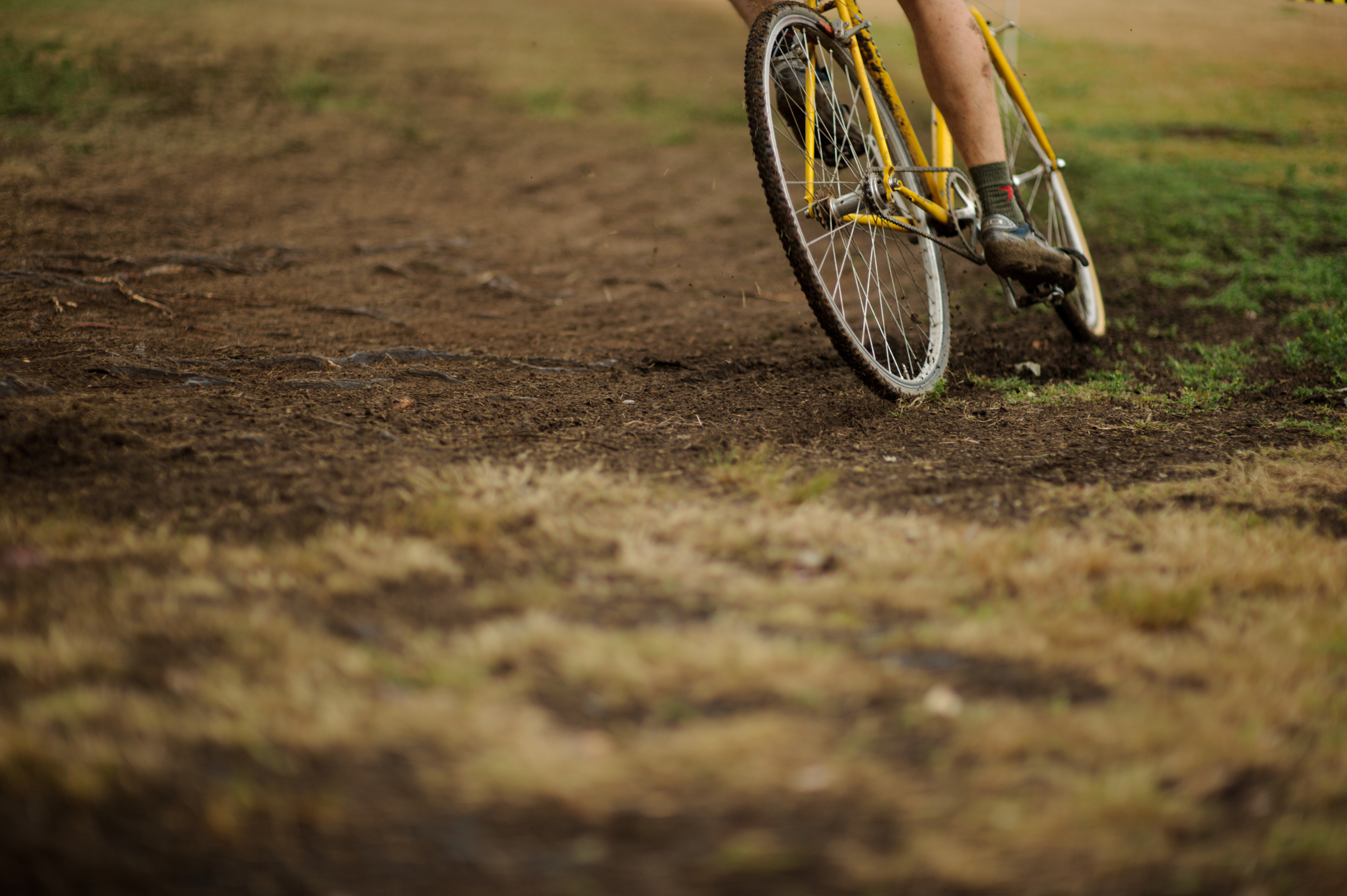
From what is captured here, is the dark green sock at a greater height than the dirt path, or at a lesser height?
greater

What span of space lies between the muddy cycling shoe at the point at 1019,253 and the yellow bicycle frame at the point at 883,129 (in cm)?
16

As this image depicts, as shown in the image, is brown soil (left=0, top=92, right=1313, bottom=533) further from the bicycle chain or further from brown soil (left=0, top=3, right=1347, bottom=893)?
the bicycle chain

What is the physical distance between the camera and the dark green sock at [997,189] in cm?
255

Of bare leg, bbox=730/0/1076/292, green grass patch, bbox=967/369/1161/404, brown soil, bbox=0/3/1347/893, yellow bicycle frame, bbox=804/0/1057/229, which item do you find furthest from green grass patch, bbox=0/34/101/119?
green grass patch, bbox=967/369/1161/404

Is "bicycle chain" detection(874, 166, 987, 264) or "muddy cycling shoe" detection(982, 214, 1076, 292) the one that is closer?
"bicycle chain" detection(874, 166, 987, 264)

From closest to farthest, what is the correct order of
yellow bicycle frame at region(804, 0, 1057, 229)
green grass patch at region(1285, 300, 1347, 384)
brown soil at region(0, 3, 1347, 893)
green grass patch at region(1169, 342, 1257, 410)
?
1. brown soil at region(0, 3, 1347, 893)
2. yellow bicycle frame at region(804, 0, 1057, 229)
3. green grass patch at region(1169, 342, 1257, 410)
4. green grass patch at region(1285, 300, 1347, 384)

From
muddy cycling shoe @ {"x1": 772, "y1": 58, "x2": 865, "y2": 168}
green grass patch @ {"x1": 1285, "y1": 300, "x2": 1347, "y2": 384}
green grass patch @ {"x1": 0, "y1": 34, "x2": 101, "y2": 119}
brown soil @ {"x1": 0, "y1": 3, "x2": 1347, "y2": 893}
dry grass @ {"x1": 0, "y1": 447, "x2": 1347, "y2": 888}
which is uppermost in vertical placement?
green grass patch @ {"x1": 0, "y1": 34, "x2": 101, "y2": 119}

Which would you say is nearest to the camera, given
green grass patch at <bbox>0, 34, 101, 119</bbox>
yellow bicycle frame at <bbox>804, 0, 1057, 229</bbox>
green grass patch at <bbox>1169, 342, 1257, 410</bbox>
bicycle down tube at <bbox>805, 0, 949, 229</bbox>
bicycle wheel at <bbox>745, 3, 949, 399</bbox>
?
bicycle wheel at <bbox>745, 3, 949, 399</bbox>

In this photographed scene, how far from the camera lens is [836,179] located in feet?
7.84

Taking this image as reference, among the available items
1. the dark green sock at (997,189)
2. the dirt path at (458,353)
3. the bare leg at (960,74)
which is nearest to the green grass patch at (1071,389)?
the dirt path at (458,353)

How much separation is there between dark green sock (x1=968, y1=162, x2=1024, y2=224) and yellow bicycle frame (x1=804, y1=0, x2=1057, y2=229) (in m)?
0.10

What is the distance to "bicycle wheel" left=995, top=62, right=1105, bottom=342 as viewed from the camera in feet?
10.3

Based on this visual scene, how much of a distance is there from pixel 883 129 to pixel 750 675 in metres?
1.95

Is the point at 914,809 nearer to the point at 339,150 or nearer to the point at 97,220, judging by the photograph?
the point at 97,220
